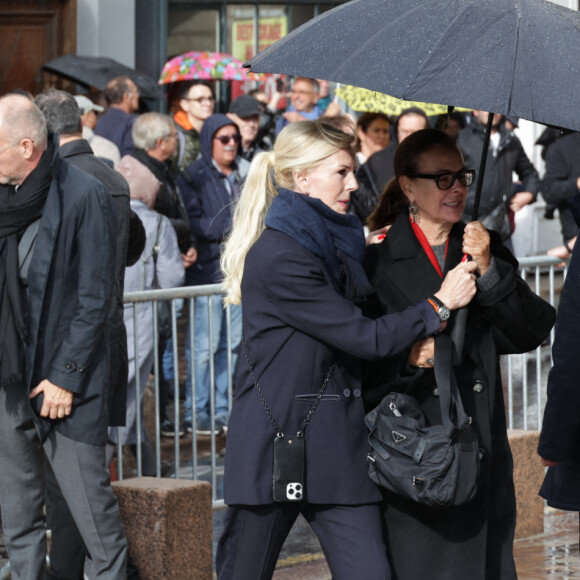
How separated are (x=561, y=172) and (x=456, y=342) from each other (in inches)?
284

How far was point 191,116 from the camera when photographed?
430 inches

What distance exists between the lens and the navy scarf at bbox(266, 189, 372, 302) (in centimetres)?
418

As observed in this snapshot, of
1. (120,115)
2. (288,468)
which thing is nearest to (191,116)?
(120,115)

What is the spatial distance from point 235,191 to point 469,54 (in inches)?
223

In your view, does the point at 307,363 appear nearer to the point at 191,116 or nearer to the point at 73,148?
the point at 73,148

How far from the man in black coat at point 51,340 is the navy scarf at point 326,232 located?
1161mm

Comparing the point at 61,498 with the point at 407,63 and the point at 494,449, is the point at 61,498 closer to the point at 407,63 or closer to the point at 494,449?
the point at 494,449

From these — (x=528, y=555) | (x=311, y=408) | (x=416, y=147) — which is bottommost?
(x=528, y=555)

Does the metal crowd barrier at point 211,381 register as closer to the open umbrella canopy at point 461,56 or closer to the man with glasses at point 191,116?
the man with glasses at point 191,116

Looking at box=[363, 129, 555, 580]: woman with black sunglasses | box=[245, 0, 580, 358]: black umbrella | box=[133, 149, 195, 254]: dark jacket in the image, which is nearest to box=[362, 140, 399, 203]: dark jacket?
box=[133, 149, 195, 254]: dark jacket

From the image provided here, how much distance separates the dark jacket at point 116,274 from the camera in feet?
19.5

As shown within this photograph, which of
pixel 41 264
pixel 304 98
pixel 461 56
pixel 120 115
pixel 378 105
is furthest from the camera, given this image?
pixel 304 98

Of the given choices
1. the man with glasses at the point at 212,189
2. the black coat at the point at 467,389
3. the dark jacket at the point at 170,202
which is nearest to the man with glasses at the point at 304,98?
the man with glasses at the point at 212,189

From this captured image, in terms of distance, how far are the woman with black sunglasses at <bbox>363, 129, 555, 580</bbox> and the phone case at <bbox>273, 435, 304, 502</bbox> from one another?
340 millimetres
